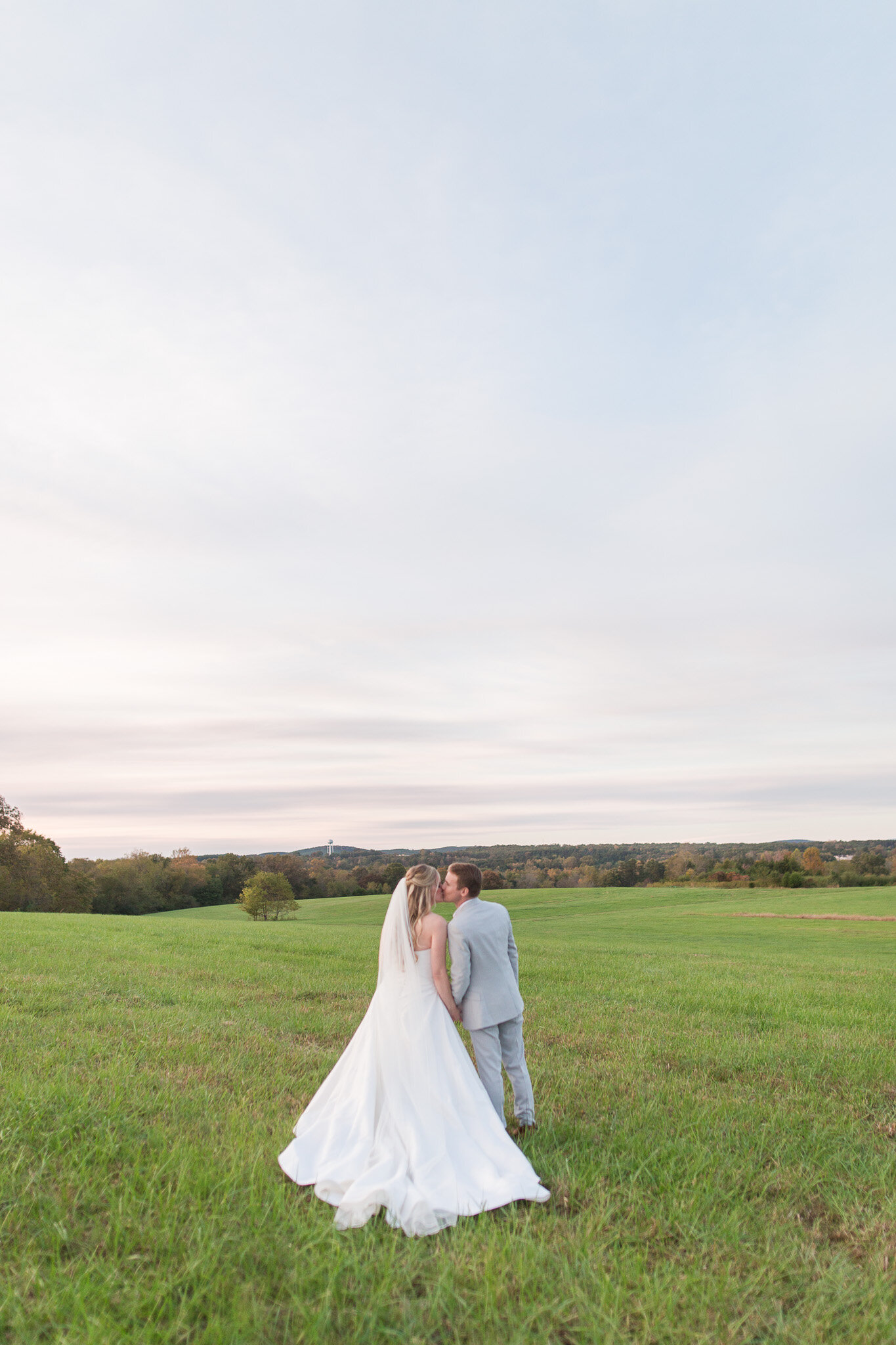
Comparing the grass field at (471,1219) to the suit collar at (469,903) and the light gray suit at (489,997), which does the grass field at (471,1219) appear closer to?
the light gray suit at (489,997)

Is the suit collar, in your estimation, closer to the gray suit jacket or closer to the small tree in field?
the gray suit jacket

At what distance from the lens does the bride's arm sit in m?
6.48

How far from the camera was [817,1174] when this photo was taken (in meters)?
6.09

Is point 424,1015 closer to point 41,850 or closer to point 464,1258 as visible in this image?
point 464,1258

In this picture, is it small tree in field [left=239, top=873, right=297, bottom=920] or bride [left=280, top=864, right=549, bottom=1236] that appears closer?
bride [left=280, top=864, right=549, bottom=1236]

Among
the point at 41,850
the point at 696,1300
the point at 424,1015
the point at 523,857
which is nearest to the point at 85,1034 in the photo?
the point at 424,1015

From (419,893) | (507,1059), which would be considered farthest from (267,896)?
(419,893)

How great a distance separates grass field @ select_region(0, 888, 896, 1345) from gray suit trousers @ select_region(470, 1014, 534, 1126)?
0.89ft

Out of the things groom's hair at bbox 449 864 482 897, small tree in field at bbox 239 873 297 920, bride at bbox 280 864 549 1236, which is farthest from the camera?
small tree in field at bbox 239 873 297 920

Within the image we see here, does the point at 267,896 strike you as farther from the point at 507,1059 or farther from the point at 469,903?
the point at 469,903

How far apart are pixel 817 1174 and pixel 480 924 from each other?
339cm

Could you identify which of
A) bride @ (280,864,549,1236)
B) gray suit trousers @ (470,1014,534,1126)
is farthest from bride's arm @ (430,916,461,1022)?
gray suit trousers @ (470,1014,534,1126)

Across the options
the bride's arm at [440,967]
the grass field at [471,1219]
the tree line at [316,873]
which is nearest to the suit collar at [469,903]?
the bride's arm at [440,967]

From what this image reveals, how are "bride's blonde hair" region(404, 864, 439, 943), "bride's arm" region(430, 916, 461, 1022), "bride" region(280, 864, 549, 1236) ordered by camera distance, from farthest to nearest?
"bride's blonde hair" region(404, 864, 439, 943) → "bride's arm" region(430, 916, 461, 1022) → "bride" region(280, 864, 549, 1236)
